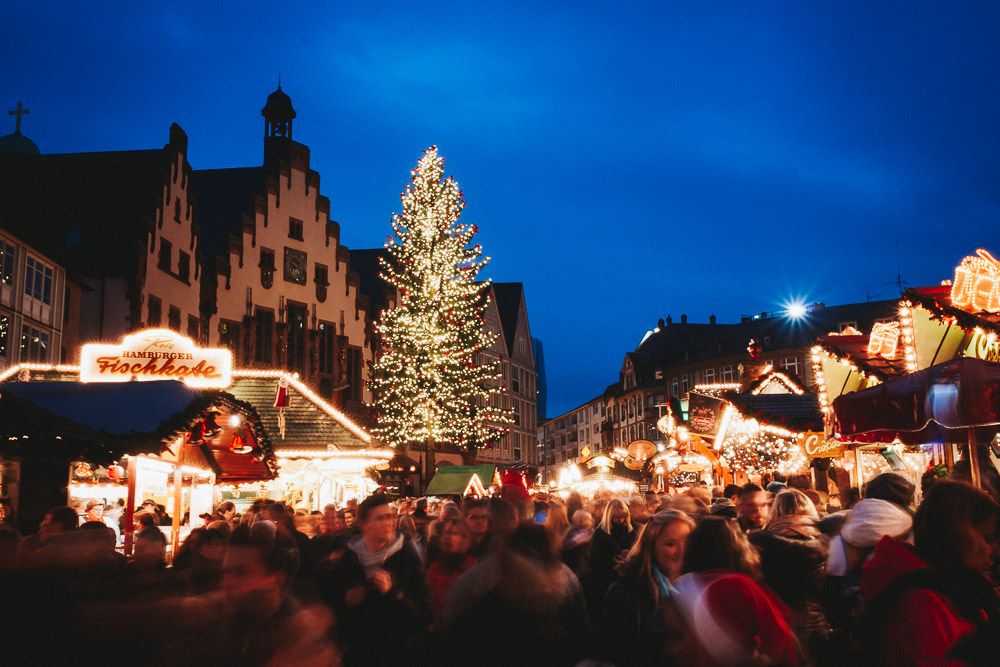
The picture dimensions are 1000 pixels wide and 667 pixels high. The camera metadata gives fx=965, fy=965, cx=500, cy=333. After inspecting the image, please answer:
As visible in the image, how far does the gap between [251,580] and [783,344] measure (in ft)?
264

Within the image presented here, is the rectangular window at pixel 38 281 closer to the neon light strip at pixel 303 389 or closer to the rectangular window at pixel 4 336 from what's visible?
the rectangular window at pixel 4 336

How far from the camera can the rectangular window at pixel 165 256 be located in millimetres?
37234

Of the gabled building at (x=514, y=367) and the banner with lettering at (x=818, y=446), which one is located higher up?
the gabled building at (x=514, y=367)

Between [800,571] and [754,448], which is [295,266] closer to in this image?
[754,448]

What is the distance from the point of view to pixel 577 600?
5.27 metres

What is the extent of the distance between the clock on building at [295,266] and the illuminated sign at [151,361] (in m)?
29.6

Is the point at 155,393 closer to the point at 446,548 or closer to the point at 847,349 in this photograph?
the point at 446,548

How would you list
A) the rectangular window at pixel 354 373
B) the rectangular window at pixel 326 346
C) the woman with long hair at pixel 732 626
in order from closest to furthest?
1. the woman with long hair at pixel 732 626
2. the rectangular window at pixel 326 346
3. the rectangular window at pixel 354 373

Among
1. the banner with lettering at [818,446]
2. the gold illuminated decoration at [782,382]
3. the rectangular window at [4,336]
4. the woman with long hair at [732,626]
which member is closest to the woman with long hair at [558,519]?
the woman with long hair at [732,626]

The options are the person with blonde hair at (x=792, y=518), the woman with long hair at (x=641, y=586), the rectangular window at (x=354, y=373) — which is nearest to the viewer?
the woman with long hair at (x=641, y=586)

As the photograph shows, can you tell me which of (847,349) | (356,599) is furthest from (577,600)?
(847,349)

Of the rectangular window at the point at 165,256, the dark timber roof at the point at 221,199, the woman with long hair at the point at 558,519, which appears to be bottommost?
the woman with long hair at the point at 558,519

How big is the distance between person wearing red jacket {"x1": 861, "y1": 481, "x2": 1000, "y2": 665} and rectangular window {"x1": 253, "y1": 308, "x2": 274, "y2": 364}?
1665 inches

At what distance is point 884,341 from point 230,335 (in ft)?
107
